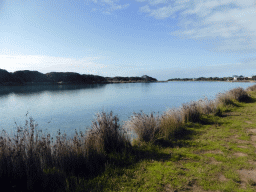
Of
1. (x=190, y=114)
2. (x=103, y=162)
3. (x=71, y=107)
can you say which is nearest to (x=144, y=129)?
(x=103, y=162)

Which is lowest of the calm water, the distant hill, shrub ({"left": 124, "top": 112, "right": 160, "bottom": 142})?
the calm water

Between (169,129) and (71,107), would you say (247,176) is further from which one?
(71,107)

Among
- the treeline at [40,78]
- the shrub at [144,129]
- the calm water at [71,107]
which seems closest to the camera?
the shrub at [144,129]

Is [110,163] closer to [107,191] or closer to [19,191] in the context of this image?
[107,191]

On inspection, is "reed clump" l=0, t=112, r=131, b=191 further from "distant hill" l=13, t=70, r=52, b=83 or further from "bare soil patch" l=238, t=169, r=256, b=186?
"distant hill" l=13, t=70, r=52, b=83

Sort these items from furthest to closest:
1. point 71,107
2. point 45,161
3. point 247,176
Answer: point 71,107 → point 45,161 → point 247,176

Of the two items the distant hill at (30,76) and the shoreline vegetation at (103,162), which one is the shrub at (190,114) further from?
the distant hill at (30,76)

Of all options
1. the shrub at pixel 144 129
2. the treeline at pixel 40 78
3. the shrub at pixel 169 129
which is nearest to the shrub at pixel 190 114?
the shrub at pixel 169 129

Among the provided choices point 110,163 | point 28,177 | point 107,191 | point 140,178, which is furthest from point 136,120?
point 28,177

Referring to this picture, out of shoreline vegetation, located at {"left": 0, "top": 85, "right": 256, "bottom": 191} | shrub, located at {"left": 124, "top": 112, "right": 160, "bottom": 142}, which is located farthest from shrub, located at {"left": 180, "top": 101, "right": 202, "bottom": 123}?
shrub, located at {"left": 124, "top": 112, "right": 160, "bottom": 142}

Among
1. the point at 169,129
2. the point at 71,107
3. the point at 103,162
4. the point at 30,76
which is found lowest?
the point at 71,107

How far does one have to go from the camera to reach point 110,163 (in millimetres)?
4473

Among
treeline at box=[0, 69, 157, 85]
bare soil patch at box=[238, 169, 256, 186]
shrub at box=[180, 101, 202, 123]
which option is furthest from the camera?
treeline at box=[0, 69, 157, 85]

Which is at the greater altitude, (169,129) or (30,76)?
(30,76)
